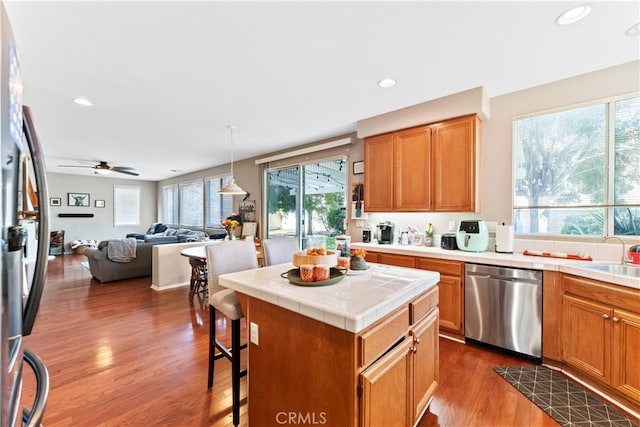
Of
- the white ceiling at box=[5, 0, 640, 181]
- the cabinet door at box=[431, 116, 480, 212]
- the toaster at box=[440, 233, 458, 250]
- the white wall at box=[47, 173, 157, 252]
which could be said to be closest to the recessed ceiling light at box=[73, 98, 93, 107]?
the white ceiling at box=[5, 0, 640, 181]

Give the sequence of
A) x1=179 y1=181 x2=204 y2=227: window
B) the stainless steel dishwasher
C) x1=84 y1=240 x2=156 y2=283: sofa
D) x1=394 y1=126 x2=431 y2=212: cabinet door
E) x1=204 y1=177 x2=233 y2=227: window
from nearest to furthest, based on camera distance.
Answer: the stainless steel dishwasher
x1=394 y1=126 x2=431 y2=212: cabinet door
x1=84 y1=240 x2=156 y2=283: sofa
x1=204 y1=177 x2=233 y2=227: window
x1=179 y1=181 x2=204 y2=227: window

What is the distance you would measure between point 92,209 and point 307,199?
8.16 m

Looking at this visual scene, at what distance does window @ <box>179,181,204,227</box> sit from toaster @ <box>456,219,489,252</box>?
687 cm

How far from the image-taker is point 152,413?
1814mm

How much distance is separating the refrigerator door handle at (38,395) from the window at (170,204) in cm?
901

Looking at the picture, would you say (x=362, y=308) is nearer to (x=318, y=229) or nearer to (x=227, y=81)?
(x=227, y=81)

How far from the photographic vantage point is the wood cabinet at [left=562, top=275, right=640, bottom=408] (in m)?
1.82

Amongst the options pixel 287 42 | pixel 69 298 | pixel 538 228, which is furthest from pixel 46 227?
pixel 69 298

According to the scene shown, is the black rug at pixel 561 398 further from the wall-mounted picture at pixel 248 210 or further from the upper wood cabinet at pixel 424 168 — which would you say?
the wall-mounted picture at pixel 248 210

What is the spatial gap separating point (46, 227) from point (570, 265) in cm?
317

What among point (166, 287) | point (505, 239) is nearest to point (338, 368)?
point (505, 239)

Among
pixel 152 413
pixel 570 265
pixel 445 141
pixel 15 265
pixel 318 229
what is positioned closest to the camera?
pixel 15 265

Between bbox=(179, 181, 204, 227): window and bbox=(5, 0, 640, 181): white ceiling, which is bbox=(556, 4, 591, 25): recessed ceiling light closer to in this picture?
bbox=(5, 0, 640, 181): white ceiling

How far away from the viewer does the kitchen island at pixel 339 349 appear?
1.14m
